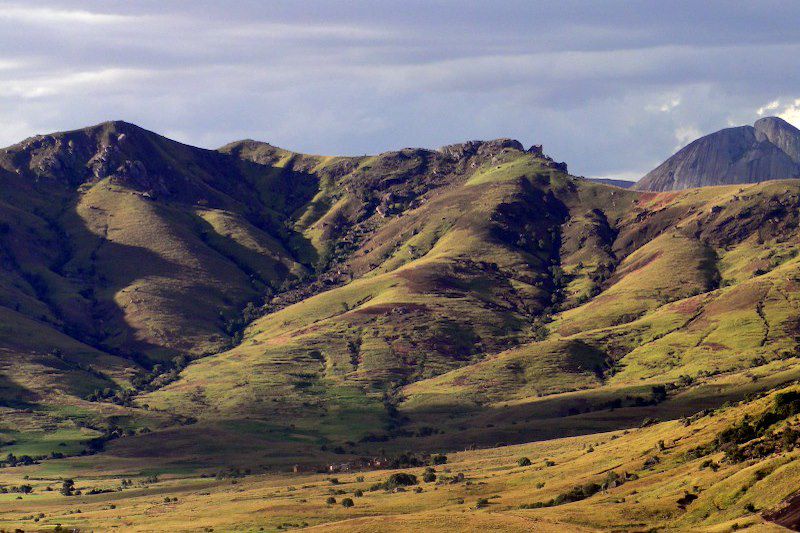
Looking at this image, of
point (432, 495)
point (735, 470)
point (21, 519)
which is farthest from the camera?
point (21, 519)

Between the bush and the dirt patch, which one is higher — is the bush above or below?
below

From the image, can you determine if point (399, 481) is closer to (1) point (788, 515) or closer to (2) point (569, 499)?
(2) point (569, 499)

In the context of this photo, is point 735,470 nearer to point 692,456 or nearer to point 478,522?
point 692,456

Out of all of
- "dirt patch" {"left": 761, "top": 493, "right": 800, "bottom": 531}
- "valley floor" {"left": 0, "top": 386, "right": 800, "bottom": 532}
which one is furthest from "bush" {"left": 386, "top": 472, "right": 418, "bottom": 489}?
"dirt patch" {"left": 761, "top": 493, "right": 800, "bottom": 531}

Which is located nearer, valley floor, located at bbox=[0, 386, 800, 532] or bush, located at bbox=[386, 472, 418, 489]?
valley floor, located at bbox=[0, 386, 800, 532]

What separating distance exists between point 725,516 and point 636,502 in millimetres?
17059

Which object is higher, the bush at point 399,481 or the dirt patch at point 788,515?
the dirt patch at point 788,515

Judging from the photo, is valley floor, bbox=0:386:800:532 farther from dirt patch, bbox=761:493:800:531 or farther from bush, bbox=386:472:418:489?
bush, bbox=386:472:418:489

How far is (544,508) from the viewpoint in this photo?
136m

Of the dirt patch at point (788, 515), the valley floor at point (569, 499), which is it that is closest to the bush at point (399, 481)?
the valley floor at point (569, 499)

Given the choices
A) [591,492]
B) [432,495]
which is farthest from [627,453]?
[432,495]

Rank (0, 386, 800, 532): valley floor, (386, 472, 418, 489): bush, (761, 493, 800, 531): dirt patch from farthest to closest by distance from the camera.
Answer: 1. (386, 472, 418, 489): bush
2. (0, 386, 800, 532): valley floor
3. (761, 493, 800, 531): dirt patch

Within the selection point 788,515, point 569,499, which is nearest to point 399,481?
point 569,499

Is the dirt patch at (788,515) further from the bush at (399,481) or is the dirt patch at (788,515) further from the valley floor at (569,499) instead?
the bush at (399,481)
